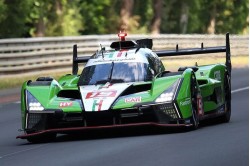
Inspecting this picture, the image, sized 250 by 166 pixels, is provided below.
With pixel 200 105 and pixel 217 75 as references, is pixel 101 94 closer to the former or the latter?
pixel 200 105

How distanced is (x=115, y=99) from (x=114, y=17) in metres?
44.3

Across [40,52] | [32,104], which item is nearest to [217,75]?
[32,104]

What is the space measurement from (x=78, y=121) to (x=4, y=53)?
1414 centimetres

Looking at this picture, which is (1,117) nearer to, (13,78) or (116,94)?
(116,94)

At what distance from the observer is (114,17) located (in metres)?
56.3

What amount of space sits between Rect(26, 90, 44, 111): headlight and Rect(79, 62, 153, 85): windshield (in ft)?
3.31

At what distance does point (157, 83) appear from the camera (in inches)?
491

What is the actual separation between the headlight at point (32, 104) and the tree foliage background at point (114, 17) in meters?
16.0

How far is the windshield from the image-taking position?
13172 mm

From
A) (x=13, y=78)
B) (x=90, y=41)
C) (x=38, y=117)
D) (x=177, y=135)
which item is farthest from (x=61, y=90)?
(x=90, y=41)

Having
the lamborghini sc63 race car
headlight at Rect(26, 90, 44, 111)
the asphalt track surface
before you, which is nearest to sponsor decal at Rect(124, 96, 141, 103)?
the lamborghini sc63 race car

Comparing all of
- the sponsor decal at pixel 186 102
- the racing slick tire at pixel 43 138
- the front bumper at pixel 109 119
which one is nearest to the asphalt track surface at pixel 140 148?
the racing slick tire at pixel 43 138

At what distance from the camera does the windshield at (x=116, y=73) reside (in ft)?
43.2

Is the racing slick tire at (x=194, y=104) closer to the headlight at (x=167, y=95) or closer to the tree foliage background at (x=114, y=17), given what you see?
the headlight at (x=167, y=95)
